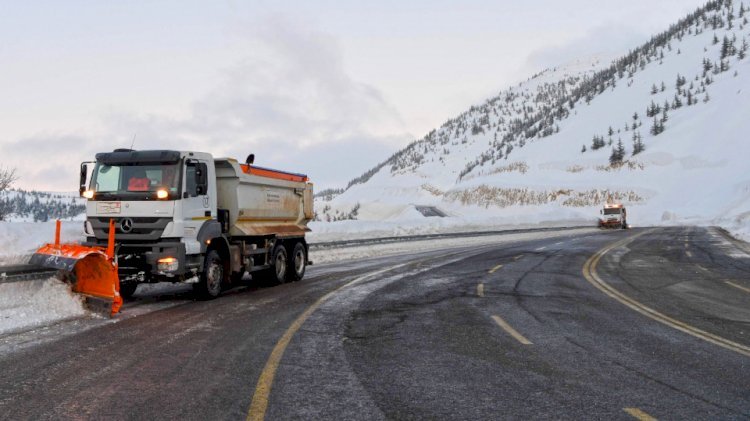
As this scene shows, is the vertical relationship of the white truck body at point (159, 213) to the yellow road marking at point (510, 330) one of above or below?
above

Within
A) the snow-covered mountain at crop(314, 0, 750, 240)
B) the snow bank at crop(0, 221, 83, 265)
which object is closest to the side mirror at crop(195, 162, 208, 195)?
the snow bank at crop(0, 221, 83, 265)

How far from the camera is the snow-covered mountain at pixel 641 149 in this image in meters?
85.7

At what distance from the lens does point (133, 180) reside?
11.7m

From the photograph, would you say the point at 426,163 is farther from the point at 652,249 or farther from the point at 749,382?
the point at 749,382

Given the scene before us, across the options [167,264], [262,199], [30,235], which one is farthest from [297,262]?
[30,235]

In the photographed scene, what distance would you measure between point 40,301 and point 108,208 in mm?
2169

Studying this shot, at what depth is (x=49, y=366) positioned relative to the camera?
661 centimetres

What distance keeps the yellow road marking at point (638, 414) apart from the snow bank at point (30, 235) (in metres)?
14.0

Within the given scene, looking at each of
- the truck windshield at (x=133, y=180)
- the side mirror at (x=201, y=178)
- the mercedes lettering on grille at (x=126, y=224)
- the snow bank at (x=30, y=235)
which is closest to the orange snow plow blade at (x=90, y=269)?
the mercedes lettering on grille at (x=126, y=224)

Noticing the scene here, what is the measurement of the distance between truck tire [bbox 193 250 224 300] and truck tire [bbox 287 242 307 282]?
11.1ft

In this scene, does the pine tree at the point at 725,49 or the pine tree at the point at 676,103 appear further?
the pine tree at the point at 725,49

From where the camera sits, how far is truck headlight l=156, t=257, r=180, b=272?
11211 millimetres

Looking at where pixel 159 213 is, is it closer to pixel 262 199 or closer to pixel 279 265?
pixel 262 199

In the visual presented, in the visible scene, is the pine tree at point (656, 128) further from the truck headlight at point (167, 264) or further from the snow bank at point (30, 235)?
the truck headlight at point (167, 264)
